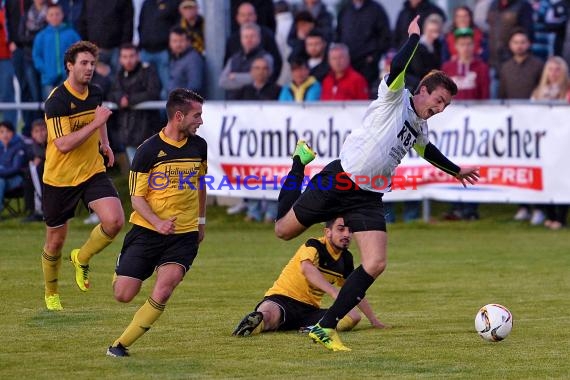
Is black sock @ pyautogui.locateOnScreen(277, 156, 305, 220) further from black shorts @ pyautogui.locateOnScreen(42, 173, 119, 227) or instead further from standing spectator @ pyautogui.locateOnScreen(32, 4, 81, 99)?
standing spectator @ pyautogui.locateOnScreen(32, 4, 81, 99)

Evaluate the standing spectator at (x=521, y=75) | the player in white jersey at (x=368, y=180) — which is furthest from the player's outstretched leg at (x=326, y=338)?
the standing spectator at (x=521, y=75)

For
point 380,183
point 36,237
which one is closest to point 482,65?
point 36,237

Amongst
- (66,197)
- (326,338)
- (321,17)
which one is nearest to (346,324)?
(326,338)

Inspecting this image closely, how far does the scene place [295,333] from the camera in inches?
402

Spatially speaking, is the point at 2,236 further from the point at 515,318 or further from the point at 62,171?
the point at 515,318

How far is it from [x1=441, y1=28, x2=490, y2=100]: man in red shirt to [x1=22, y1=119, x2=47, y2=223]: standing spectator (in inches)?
226

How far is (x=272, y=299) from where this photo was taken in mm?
10297

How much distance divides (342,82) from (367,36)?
4.21ft

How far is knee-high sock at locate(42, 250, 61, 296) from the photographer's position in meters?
11.4

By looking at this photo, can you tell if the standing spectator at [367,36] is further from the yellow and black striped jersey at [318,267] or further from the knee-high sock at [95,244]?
the yellow and black striped jersey at [318,267]

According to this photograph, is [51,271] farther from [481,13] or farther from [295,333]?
[481,13]

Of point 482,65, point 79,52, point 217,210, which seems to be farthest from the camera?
point 217,210

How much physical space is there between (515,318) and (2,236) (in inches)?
343

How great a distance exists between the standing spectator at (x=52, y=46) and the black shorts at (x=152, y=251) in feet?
34.2
